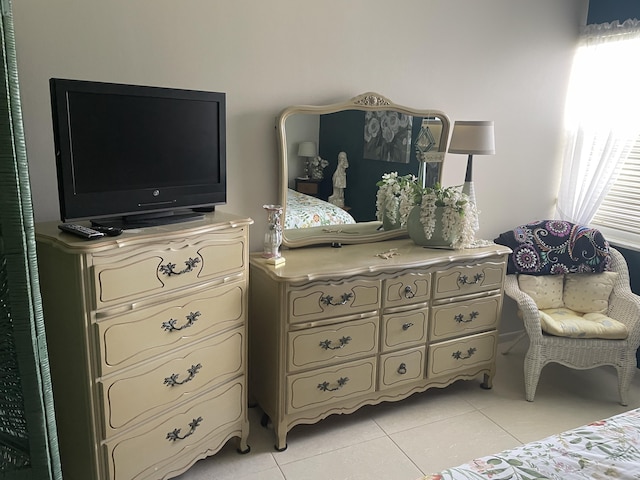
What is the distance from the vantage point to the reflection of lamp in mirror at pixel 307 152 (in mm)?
2745

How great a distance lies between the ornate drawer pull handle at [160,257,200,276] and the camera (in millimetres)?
1965

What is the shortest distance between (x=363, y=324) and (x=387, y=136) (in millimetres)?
1085

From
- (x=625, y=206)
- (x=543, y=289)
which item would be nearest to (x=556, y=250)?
(x=543, y=289)

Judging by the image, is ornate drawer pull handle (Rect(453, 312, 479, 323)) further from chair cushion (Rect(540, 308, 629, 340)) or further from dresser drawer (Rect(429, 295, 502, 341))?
chair cushion (Rect(540, 308, 629, 340))

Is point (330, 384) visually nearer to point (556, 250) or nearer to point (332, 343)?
point (332, 343)

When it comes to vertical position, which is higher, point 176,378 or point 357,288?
point 357,288

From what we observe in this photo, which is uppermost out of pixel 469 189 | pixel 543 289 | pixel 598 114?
pixel 598 114

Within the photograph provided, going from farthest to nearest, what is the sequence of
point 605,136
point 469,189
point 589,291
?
point 605,136 < point 589,291 < point 469,189

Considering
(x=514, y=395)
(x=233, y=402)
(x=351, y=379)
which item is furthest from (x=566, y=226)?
(x=233, y=402)

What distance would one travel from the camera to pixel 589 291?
10.8ft

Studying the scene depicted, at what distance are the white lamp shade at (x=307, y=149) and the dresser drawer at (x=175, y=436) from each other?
1.20 meters

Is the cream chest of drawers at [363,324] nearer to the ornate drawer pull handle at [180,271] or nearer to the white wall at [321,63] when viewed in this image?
the ornate drawer pull handle at [180,271]

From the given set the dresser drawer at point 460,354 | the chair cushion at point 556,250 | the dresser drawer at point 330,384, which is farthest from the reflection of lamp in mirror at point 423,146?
the dresser drawer at point 330,384

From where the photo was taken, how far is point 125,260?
1846 millimetres
